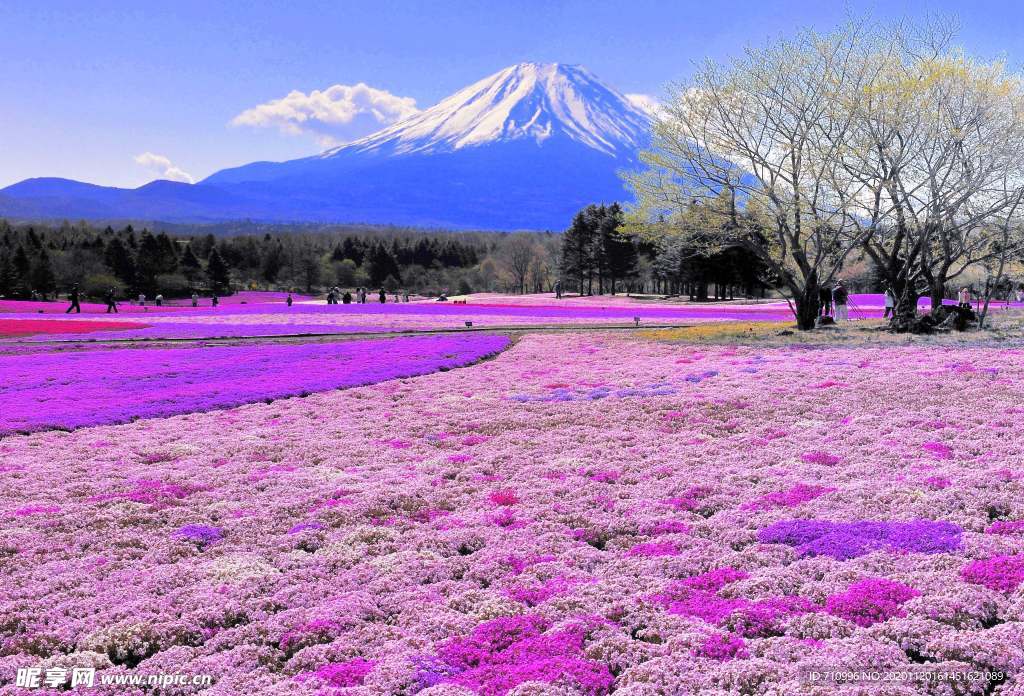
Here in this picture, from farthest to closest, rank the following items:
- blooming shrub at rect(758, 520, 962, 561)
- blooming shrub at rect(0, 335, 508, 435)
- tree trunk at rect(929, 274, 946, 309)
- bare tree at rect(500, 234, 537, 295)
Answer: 1. bare tree at rect(500, 234, 537, 295)
2. tree trunk at rect(929, 274, 946, 309)
3. blooming shrub at rect(0, 335, 508, 435)
4. blooming shrub at rect(758, 520, 962, 561)

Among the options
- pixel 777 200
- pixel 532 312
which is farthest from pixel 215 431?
pixel 532 312

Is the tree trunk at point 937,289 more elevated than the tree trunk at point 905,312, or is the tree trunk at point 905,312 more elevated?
the tree trunk at point 937,289

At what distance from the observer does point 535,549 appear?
8.83 metres

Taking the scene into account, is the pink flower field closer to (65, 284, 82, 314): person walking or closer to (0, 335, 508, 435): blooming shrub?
(0, 335, 508, 435): blooming shrub

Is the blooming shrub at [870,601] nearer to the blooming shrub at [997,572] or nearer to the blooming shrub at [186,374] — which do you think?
the blooming shrub at [997,572]

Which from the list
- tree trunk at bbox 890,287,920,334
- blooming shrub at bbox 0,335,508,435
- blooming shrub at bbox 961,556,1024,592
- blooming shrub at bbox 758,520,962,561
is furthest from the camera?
tree trunk at bbox 890,287,920,334

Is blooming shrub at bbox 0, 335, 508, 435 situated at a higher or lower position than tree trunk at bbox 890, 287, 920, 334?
lower

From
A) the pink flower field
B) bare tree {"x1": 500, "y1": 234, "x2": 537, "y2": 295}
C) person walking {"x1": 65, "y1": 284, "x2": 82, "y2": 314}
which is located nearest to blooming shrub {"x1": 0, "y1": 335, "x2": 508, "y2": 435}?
the pink flower field

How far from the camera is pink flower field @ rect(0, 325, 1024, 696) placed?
608cm

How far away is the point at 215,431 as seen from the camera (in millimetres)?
16219

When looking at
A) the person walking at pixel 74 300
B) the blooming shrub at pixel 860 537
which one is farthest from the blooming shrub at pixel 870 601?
the person walking at pixel 74 300

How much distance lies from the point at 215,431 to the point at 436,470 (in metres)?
6.57

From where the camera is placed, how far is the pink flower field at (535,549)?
20.0ft

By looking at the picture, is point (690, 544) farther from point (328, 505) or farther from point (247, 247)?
point (247, 247)
